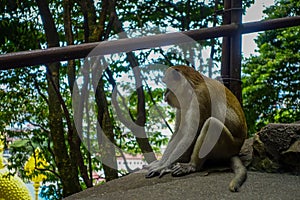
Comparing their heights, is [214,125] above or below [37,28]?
below

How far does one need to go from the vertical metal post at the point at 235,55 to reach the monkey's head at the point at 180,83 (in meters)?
0.18

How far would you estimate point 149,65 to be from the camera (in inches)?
125

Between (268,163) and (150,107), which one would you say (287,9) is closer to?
(150,107)

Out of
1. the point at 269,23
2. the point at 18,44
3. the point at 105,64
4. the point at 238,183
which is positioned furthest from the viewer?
the point at 105,64

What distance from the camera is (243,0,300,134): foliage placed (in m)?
4.28

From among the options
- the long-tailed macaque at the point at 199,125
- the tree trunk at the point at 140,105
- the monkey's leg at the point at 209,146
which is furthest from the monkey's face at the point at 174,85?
the tree trunk at the point at 140,105

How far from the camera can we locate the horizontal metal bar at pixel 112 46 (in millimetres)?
1067

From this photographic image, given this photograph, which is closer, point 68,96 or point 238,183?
point 238,183

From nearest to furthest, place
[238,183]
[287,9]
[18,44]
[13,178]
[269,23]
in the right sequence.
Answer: [238,183] → [269,23] → [18,44] → [13,178] → [287,9]

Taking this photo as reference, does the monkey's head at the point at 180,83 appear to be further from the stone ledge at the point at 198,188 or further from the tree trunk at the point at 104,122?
the tree trunk at the point at 104,122

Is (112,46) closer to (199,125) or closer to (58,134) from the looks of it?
(199,125)

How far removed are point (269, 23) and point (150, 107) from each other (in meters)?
1.93

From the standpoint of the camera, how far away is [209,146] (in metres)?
1.74

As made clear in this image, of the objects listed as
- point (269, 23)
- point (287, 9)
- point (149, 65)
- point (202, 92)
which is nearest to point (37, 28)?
point (149, 65)
